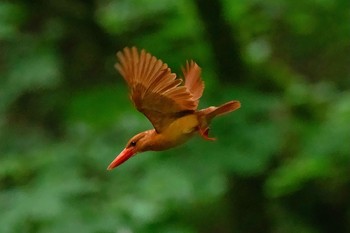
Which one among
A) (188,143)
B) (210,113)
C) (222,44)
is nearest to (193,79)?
(210,113)

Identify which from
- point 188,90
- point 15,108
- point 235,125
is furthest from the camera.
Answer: point 15,108

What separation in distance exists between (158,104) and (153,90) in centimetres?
1

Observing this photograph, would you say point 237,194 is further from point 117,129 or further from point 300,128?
point 117,129

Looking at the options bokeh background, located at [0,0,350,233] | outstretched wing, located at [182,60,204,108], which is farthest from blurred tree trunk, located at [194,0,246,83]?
outstretched wing, located at [182,60,204,108]

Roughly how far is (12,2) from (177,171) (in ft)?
2.23

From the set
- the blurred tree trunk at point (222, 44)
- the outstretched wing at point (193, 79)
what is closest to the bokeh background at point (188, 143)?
the blurred tree trunk at point (222, 44)

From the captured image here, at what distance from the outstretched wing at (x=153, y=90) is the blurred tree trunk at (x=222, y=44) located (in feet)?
4.71

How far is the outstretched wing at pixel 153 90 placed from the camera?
1.18 ft

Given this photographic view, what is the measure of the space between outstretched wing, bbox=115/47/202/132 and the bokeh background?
3.60 feet

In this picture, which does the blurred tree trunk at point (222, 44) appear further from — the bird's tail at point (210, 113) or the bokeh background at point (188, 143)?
the bird's tail at point (210, 113)

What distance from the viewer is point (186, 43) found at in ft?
6.39

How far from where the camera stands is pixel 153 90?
14.3 inches

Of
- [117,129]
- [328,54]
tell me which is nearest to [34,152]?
[117,129]

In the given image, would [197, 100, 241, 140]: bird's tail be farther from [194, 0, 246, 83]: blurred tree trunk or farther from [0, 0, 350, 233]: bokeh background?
[194, 0, 246, 83]: blurred tree trunk
